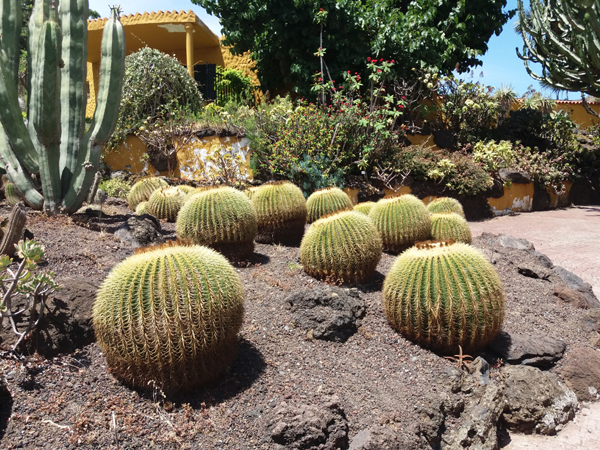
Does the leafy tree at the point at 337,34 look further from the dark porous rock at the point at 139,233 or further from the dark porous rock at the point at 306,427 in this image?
the dark porous rock at the point at 306,427

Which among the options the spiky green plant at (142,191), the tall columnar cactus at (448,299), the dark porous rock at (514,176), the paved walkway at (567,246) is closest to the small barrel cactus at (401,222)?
the tall columnar cactus at (448,299)

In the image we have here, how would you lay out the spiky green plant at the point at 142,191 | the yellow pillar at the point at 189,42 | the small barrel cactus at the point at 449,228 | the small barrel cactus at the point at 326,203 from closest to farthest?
the small barrel cactus at the point at 449,228 < the small barrel cactus at the point at 326,203 < the spiky green plant at the point at 142,191 < the yellow pillar at the point at 189,42

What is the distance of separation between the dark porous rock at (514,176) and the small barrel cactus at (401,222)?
800cm

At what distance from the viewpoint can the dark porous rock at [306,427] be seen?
2875mm

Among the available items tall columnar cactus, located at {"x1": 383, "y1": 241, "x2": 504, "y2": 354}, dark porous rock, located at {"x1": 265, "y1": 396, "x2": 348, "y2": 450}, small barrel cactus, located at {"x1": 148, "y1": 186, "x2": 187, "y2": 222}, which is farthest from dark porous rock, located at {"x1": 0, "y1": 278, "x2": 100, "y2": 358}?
small barrel cactus, located at {"x1": 148, "y1": 186, "x2": 187, "y2": 222}

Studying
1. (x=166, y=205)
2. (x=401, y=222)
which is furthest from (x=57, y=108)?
(x=401, y=222)

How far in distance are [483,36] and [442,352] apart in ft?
53.7

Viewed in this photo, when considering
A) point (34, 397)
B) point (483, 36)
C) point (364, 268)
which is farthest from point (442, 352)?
point (483, 36)

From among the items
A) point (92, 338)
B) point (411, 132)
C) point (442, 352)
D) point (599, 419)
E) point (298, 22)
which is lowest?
point (599, 419)

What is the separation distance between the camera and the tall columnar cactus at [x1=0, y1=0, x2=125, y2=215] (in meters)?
5.75

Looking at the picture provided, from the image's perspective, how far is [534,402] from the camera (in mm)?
3807

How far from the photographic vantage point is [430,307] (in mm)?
4016

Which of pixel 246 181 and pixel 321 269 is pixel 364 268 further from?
pixel 246 181

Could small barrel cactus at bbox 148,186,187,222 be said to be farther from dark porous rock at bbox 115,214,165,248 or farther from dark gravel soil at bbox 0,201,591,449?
dark gravel soil at bbox 0,201,591,449
